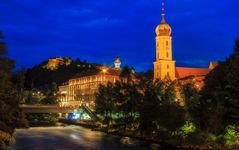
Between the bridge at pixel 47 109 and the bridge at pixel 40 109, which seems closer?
the bridge at pixel 47 109

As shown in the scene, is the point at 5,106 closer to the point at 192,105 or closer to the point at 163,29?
the point at 192,105

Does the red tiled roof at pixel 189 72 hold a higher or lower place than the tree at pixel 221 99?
higher

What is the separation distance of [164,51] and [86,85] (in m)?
46.0

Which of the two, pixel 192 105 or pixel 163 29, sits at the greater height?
pixel 163 29

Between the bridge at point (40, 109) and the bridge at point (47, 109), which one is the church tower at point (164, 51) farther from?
the bridge at point (40, 109)

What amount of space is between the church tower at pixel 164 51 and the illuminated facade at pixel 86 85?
74.1 feet

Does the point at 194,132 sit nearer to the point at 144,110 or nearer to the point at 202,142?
the point at 202,142

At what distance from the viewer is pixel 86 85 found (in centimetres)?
16562

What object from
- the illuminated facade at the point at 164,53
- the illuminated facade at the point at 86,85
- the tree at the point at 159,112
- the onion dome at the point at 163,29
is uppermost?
the onion dome at the point at 163,29

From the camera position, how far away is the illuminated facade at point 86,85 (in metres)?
157

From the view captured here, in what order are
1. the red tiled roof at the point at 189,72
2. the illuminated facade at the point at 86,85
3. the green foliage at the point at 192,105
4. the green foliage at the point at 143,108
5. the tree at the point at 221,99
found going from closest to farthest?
the tree at the point at 221,99
the green foliage at the point at 192,105
the green foliage at the point at 143,108
the red tiled roof at the point at 189,72
the illuminated facade at the point at 86,85

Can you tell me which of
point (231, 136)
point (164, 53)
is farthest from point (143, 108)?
point (164, 53)

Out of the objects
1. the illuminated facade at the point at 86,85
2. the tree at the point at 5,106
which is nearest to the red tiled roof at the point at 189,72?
the illuminated facade at the point at 86,85

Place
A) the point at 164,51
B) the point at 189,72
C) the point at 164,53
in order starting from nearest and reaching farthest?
the point at 164,51
the point at 164,53
the point at 189,72
